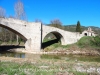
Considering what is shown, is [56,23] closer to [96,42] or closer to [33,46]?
[96,42]

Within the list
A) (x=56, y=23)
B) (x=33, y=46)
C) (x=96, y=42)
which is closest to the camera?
(x=33, y=46)

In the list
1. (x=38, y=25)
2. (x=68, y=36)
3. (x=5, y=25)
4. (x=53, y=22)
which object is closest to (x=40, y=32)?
(x=38, y=25)

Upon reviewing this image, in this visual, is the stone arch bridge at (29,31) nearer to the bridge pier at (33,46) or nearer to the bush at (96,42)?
the bridge pier at (33,46)

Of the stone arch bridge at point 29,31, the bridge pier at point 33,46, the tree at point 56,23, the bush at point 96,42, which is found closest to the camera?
the stone arch bridge at point 29,31

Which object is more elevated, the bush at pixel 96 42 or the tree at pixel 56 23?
the tree at pixel 56 23

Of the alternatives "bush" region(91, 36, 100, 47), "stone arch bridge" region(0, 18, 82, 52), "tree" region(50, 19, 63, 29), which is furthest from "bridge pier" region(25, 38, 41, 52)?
"tree" region(50, 19, 63, 29)

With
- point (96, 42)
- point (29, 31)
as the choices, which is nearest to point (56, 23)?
point (96, 42)

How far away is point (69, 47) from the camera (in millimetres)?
27984

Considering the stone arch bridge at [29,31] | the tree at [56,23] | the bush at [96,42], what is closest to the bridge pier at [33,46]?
the stone arch bridge at [29,31]

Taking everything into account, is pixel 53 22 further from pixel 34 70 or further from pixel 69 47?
pixel 34 70

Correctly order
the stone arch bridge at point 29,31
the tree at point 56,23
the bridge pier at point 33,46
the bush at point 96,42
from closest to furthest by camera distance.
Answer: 1. the stone arch bridge at point 29,31
2. the bridge pier at point 33,46
3. the bush at point 96,42
4. the tree at point 56,23

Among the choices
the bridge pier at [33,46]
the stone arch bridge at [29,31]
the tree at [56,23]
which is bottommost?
the bridge pier at [33,46]

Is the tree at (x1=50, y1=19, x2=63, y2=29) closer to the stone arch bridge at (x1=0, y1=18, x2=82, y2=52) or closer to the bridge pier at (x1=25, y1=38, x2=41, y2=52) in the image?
the stone arch bridge at (x1=0, y1=18, x2=82, y2=52)

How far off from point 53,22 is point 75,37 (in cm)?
1605
